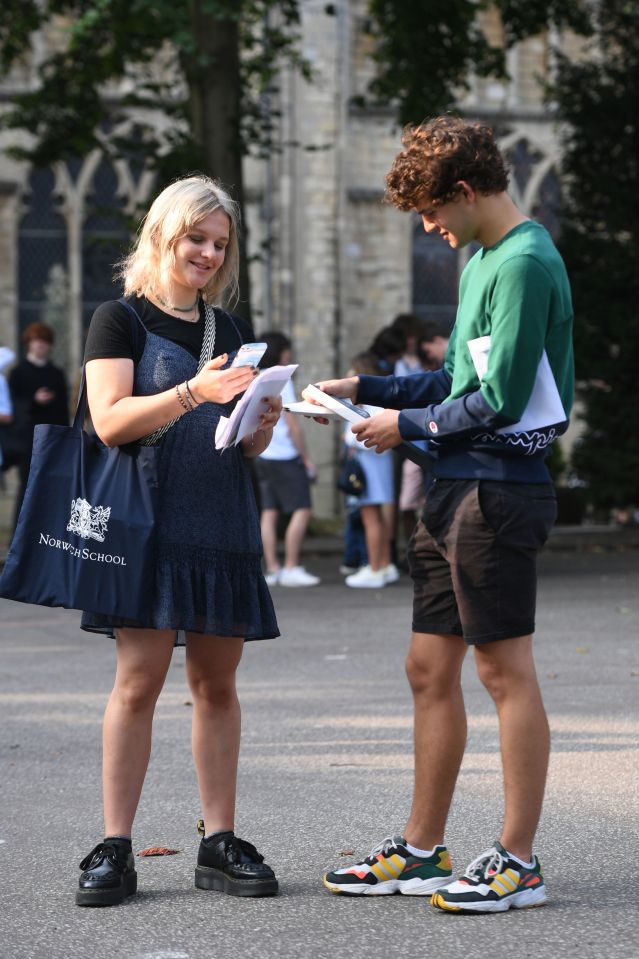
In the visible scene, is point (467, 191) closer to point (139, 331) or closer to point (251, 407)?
point (251, 407)

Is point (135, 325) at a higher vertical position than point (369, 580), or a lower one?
higher

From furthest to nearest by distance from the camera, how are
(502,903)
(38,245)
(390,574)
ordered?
(38,245) → (390,574) → (502,903)

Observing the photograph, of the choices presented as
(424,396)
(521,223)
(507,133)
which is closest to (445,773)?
(424,396)

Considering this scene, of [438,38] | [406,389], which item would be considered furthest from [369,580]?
[406,389]

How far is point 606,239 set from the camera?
17.0 metres

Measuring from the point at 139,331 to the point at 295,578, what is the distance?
829 centimetres

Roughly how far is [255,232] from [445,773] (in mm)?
19180

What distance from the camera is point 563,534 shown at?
16359mm

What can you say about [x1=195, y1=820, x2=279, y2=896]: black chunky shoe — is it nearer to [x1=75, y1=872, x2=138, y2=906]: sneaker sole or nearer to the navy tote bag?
[x1=75, y1=872, x2=138, y2=906]: sneaker sole

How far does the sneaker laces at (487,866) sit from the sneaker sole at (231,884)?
1.77ft

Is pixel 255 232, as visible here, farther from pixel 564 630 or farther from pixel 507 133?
pixel 564 630

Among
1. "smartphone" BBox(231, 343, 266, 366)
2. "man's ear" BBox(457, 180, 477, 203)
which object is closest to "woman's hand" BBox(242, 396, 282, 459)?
"smartphone" BBox(231, 343, 266, 366)

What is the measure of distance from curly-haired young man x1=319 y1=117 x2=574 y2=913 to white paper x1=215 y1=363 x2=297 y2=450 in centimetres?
27

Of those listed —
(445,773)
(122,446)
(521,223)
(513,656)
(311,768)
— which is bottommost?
(311,768)
